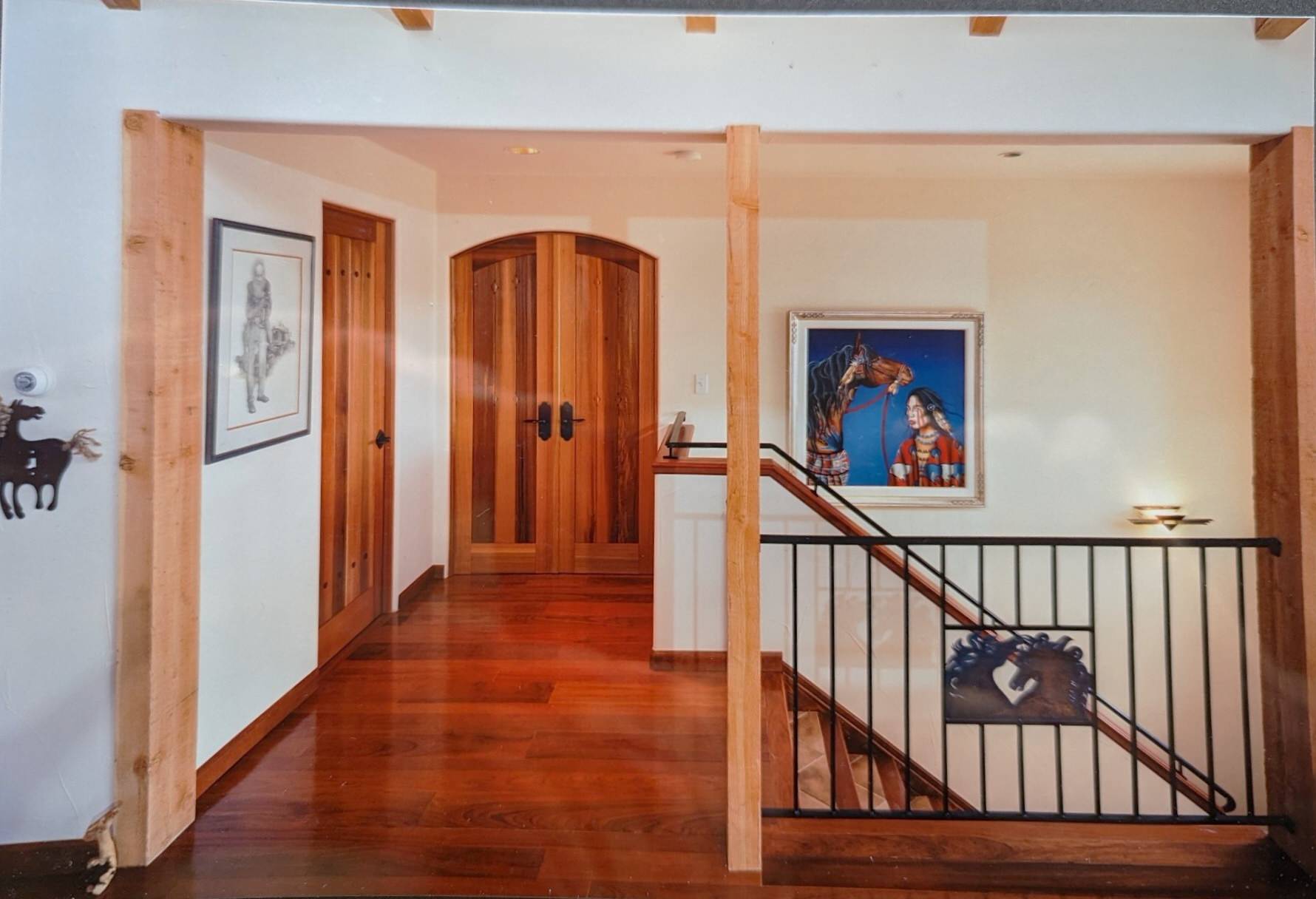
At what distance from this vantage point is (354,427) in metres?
2.82

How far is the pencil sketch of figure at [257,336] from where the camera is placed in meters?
2.05

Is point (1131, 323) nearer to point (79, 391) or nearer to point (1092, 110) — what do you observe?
point (1092, 110)

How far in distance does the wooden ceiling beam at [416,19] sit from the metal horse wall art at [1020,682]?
6.36 ft

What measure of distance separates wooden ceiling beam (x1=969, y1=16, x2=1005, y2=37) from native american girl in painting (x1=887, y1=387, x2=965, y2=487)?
2.12 m

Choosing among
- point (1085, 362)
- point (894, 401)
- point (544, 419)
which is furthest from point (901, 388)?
point (544, 419)

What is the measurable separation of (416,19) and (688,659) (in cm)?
216

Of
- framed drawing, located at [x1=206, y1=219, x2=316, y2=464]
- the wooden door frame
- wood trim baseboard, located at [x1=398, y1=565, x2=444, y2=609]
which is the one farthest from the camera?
wood trim baseboard, located at [x1=398, y1=565, x2=444, y2=609]

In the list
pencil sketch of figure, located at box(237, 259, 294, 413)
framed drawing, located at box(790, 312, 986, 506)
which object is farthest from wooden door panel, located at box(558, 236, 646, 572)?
pencil sketch of figure, located at box(237, 259, 294, 413)

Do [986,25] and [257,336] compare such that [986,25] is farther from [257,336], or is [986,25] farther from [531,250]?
[531,250]

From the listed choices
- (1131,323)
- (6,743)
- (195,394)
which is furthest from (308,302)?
(1131,323)

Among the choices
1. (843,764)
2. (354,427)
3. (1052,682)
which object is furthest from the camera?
(354,427)

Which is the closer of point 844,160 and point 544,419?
point 844,160

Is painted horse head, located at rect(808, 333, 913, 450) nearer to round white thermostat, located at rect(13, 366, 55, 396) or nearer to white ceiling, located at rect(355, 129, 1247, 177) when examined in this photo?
white ceiling, located at rect(355, 129, 1247, 177)

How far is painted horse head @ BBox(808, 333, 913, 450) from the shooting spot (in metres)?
3.58
